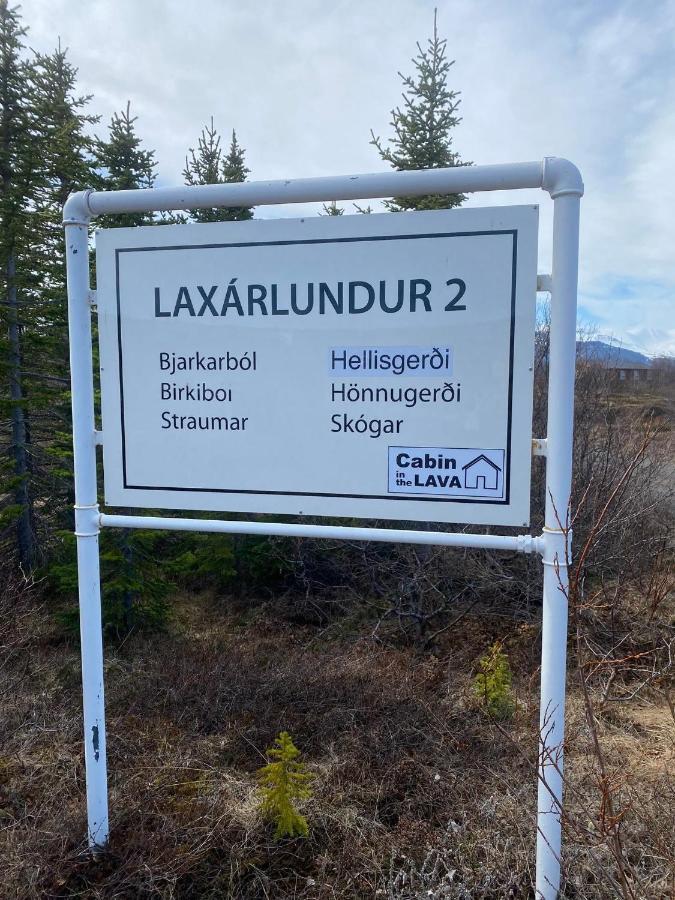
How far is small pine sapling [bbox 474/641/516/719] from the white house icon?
237 centimetres

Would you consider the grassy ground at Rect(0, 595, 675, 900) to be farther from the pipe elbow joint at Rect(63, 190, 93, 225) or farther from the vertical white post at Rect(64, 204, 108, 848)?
the pipe elbow joint at Rect(63, 190, 93, 225)

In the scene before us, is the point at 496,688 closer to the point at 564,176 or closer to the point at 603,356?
the point at 564,176

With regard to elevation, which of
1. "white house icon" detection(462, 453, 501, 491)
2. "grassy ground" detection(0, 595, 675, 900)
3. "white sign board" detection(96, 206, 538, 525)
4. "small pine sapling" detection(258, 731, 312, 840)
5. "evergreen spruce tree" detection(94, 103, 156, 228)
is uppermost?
"evergreen spruce tree" detection(94, 103, 156, 228)

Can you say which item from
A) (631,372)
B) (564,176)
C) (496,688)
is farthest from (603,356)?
(564,176)

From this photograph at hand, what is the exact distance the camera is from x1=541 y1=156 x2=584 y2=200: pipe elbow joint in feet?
6.75

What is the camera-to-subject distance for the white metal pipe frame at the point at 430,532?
2.09 m

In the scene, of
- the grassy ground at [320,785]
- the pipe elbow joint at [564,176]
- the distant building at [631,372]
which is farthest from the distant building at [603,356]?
the pipe elbow joint at [564,176]

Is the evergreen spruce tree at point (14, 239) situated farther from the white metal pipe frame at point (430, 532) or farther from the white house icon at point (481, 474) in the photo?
the white house icon at point (481, 474)

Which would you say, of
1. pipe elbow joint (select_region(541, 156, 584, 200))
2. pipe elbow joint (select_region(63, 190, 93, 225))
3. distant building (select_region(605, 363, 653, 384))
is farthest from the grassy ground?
distant building (select_region(605, 363, 653, 384))

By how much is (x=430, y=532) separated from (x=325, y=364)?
0.78 metres

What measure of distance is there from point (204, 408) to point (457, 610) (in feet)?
17.2

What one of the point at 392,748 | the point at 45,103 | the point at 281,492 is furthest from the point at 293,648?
the point at 45,103

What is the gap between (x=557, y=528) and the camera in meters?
2.16

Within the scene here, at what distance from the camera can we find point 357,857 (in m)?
2.69
